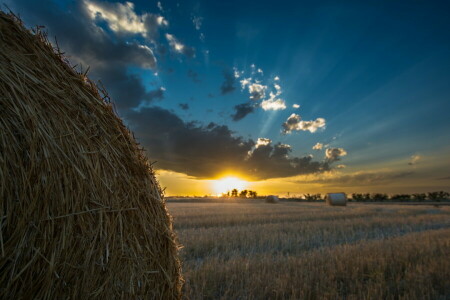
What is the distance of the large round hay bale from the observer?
174 cm

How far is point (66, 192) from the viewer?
1.91 metres

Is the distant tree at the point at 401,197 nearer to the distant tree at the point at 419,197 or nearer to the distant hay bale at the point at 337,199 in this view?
the distant tree at the point at 419,197

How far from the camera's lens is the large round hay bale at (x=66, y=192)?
5.71ft

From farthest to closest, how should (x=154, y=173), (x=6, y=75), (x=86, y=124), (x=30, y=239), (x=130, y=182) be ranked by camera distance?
(x=154, y=173)
(x=130, y=182)
(x=86, y=124)
(x=6, y=75)
(x=30, y=239)

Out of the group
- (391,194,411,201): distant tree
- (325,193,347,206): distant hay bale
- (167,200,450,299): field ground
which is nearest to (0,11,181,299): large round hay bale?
(167,200,450,299): field ground

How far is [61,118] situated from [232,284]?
3270mm

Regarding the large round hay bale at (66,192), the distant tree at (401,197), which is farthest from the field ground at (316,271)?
the distant tree at (401,197)

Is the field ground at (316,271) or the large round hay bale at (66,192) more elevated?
the large round hay bale at (66,192)

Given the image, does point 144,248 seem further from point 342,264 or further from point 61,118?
point 342,264

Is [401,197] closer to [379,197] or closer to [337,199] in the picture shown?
[379,197]

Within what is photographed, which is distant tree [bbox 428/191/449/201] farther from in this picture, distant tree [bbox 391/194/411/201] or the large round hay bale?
the large round hay bale

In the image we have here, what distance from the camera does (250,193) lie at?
80.7 m

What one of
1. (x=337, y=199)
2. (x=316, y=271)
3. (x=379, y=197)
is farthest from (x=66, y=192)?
(x=379, y=197)

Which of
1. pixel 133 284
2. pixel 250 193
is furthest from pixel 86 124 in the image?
pixel 250 193
